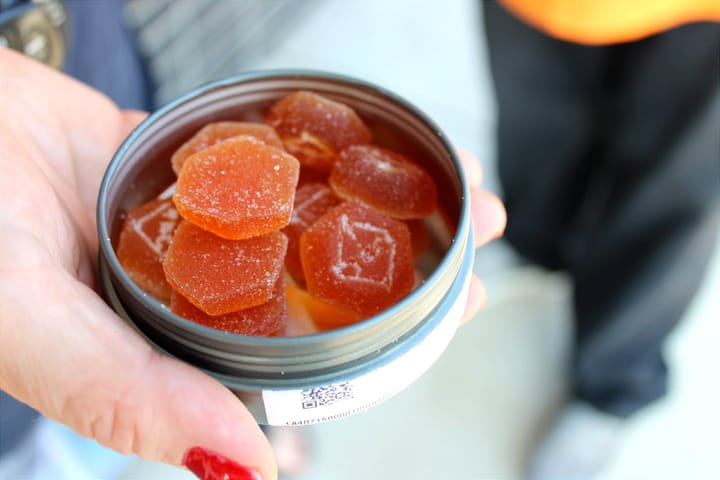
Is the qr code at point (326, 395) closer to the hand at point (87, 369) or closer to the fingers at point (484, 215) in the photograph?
the hand at point (87, 369)

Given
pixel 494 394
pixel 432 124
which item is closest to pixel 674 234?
pixel 494 394

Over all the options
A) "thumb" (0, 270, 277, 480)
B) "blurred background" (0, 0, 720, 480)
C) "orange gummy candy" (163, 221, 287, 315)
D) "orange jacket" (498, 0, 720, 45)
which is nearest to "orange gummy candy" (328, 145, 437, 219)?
"orange gummy candy" (163, 221, 287, 315)

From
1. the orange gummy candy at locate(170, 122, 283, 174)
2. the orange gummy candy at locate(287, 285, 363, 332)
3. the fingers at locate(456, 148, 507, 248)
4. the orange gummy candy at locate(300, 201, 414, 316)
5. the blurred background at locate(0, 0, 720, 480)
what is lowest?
the blurred background at locate(0, 0, 720, 480)

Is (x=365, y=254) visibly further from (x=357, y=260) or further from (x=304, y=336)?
(x=304, y=336)

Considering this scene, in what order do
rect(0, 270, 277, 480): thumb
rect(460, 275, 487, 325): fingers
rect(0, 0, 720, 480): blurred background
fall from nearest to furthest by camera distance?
rect(0, 270, 277, 480): thumb, rect(460, 275, 487, 325): fingers, rect(0, 0, 720, 480): blurred background

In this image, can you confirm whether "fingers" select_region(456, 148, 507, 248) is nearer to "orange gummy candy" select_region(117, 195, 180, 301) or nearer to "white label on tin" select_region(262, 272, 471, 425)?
"white label on tin" select_region(262, 272, 471, 425)

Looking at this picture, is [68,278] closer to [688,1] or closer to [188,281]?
[188,281]

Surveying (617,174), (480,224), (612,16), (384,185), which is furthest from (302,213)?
(617,174)
